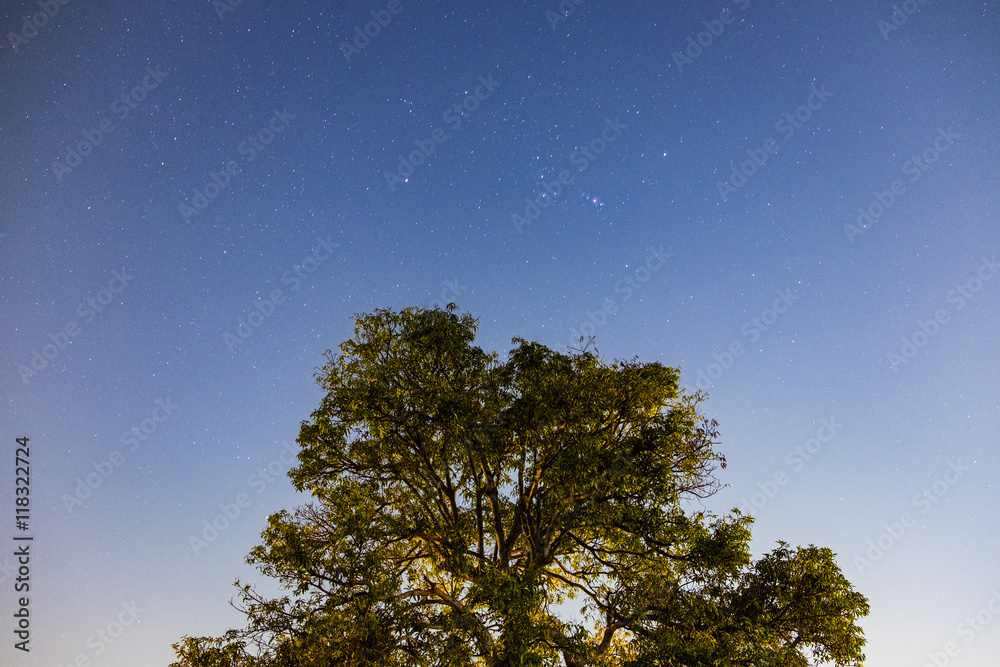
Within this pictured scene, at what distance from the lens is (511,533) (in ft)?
41.3

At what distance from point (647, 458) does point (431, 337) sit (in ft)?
15.5

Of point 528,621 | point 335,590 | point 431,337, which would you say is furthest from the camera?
point 431,337

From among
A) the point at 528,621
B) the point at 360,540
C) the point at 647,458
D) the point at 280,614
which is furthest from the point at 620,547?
the point at 280,614

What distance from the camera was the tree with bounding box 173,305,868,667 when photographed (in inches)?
388

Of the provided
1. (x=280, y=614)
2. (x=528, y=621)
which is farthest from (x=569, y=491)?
(x=280, y=614)

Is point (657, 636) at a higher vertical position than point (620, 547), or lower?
lower

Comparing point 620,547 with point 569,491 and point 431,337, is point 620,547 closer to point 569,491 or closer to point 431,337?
point 569,491

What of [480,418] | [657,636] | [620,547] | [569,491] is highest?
[480,418]

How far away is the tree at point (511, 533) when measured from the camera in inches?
388

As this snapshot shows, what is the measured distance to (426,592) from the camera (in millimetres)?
11812

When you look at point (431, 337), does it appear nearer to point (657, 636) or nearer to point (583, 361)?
point (583, 361)

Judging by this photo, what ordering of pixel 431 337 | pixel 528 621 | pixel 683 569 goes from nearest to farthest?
pixel 528 621 → pixel 683 569 → pixel 431 337

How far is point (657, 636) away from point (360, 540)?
5.32 m

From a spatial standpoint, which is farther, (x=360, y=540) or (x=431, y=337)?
(x=431, y=337)
